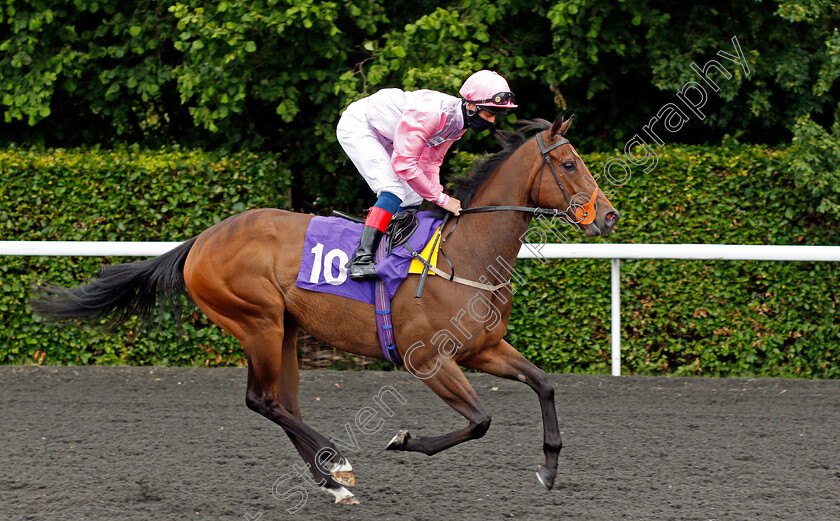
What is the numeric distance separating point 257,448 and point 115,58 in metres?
4.22

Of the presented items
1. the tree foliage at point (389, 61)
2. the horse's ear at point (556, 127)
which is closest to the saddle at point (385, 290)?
the horse's ear at point (556, 127)

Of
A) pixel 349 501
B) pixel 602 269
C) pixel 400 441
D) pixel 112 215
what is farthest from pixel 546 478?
pixel 112 215

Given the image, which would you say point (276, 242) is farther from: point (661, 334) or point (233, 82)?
point (661, 334)

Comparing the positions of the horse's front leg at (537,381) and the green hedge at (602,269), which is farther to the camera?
the green hedge at (602,269)

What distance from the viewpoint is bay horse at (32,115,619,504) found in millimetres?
3686

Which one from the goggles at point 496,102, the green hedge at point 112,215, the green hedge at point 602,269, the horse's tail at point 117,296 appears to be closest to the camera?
the goggles at point 496,102

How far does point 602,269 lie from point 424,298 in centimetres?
277

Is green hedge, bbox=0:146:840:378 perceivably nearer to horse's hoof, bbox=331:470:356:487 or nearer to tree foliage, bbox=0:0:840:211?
tree foliage, bbox=0:0:840:211

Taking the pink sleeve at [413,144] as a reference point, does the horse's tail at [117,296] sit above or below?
below

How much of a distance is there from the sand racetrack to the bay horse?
28 cm

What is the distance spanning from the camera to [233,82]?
6406 millimetres

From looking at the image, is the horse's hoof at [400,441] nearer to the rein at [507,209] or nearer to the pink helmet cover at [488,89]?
the rein at [507,209]

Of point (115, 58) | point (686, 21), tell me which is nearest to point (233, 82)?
point (115, 58)

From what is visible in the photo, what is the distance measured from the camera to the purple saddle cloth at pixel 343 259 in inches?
150
